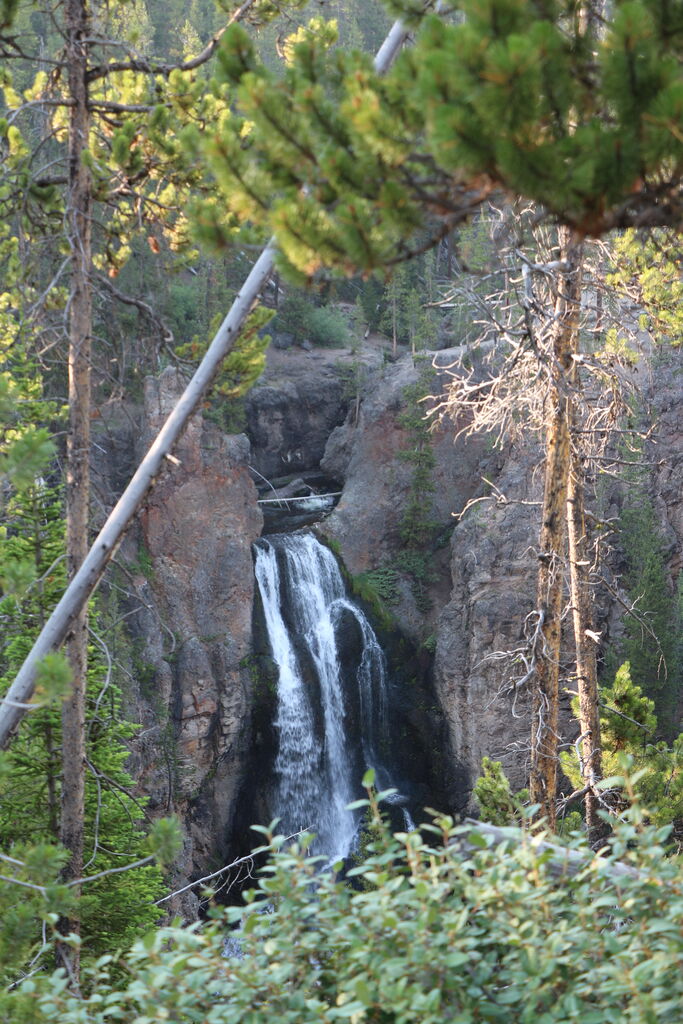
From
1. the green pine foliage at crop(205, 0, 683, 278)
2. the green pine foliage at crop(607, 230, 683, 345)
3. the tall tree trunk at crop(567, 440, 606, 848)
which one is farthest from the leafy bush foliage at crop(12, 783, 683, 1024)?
the green pine foliage at crop(607, 230, 683, 345)

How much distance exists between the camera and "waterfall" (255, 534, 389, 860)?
1956cm

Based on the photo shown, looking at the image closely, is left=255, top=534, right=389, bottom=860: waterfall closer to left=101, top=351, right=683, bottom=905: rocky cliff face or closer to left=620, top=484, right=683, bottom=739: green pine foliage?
left=101, top=351, right=683, bottom=905: rocky cliff face

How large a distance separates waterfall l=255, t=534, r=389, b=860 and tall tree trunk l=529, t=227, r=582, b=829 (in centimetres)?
1302

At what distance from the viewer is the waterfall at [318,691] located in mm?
19562

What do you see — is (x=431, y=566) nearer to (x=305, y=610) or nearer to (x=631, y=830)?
(x=305, y=610)

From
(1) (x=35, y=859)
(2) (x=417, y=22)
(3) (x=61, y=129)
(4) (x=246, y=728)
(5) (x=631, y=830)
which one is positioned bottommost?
(4) (x=246, y=728)

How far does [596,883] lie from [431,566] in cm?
2003

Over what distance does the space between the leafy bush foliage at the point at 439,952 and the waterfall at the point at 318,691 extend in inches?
661

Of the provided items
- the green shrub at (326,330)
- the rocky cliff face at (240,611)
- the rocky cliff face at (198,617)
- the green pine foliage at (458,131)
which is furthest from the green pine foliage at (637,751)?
the green shrub at (326,330)

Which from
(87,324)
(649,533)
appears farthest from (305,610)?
(87,324)

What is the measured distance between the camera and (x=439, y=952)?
2629mm

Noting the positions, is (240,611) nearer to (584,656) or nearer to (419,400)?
(584,656)

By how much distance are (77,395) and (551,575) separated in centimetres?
367

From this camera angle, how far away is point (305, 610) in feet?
69.5
